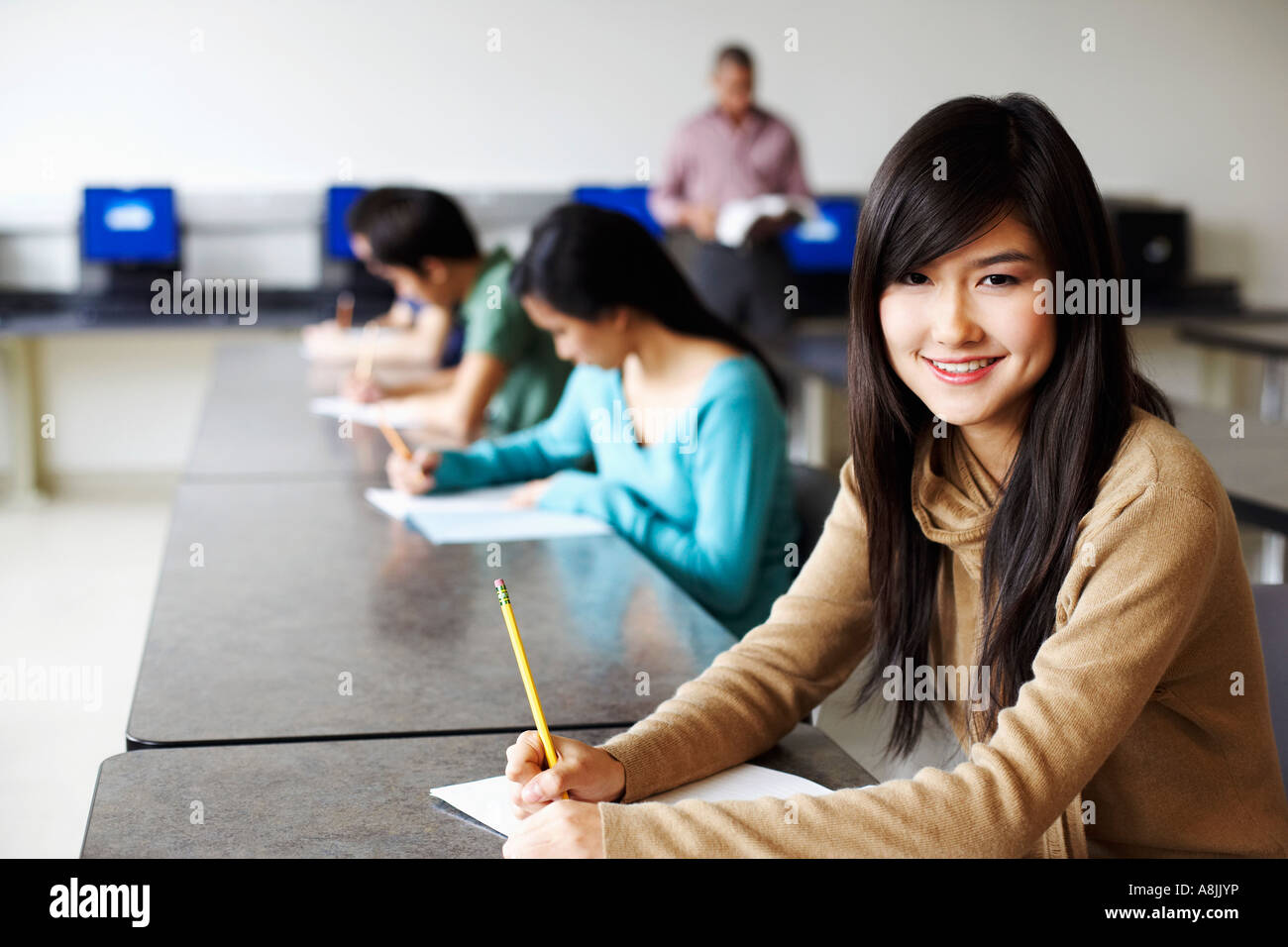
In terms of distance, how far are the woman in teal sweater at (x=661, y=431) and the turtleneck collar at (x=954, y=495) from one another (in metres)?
0.75

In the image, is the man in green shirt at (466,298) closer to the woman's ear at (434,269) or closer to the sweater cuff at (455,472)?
the woman's ear at (434,269)

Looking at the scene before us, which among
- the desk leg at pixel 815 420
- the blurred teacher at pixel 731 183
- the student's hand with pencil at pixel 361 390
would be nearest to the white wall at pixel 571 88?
the blurred teacher at pixel 731 183

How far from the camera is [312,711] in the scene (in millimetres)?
1272

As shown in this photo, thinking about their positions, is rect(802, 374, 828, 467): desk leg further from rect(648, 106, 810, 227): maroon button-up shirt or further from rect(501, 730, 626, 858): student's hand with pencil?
rect(501, 730, 626, 858): student's hand with pencil

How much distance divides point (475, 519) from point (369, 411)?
1.05 meters

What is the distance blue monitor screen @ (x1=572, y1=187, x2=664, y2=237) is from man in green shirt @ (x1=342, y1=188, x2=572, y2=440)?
2.36 metres

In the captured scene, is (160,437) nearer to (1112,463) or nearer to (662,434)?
(662,434)

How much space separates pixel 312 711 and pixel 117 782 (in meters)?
0.21

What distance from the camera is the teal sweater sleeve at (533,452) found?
91.0 inches

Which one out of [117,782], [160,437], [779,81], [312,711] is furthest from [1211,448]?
[160,437]

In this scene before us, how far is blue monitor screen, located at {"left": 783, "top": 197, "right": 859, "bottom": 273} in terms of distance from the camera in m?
5.74

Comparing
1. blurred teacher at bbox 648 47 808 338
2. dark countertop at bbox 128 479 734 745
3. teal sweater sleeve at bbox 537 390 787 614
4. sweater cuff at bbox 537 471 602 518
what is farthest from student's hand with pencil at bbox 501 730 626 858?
blurred teacher at bbox 648 47 808 338

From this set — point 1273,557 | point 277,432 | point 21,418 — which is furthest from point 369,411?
point 21,418

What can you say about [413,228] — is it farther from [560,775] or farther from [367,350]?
[560,775]
